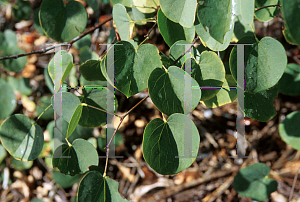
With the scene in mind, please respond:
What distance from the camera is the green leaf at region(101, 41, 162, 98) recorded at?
459mm

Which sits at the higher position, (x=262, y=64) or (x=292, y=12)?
(x=292, y=12)

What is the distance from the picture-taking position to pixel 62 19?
0.65 m

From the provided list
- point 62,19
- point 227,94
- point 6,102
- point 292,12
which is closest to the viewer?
point 292,12

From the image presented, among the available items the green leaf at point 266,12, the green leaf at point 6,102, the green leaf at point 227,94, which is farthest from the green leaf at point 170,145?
the green leaf at point 6,102

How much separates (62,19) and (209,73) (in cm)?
45

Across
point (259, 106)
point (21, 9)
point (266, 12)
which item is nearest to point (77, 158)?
point (259, 106)

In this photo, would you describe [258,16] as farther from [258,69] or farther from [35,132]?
[35,132]

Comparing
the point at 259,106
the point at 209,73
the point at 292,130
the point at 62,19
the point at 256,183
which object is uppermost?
the point at 62,19

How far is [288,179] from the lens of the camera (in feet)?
3.63

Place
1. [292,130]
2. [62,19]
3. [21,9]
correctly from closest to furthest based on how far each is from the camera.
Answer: [62,19] < [292,130] < [21,9]

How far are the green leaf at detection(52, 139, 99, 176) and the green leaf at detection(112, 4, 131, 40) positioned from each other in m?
0.29

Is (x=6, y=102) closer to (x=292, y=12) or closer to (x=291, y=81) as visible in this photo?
(x=292, y=12)

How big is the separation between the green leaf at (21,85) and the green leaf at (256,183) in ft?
3.55

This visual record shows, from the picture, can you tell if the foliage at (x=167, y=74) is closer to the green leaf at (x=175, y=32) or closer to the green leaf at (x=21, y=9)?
the green leaf at (x=175, y=32)
